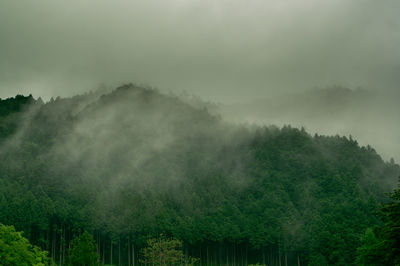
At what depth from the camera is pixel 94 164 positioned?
500 feet

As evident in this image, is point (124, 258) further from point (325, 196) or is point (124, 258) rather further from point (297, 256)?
point (325, 196)

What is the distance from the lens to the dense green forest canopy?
9481 cm

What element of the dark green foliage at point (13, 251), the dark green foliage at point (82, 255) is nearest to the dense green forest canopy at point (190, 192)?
the dark green foliage at point (82, 255)

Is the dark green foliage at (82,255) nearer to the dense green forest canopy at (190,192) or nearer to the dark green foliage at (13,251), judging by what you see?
the dark green foliage at (13,251)

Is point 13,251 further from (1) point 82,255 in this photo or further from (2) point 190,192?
(2) point 190,192

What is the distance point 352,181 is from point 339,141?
167 feet

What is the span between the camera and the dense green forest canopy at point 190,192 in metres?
94.8

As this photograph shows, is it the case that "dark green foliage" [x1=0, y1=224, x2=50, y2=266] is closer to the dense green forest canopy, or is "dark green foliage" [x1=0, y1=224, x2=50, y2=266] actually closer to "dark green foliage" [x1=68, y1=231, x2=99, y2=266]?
"dark green foliage" [x1=68, y1=231, x2=99, y2=266]

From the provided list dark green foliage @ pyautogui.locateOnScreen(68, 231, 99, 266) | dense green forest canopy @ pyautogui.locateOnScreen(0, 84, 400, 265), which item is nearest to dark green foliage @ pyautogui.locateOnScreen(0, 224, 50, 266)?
dark green foliage @ pyautogui.locateOnScreen(68, 231, 99, 266)

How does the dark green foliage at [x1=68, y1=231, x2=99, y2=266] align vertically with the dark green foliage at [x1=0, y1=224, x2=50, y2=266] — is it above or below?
below

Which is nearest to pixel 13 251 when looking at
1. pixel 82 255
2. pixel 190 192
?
pixel 82 255

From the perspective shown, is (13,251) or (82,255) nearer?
(13,251)

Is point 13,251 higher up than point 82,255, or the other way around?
point 13,251

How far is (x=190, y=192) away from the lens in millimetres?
132375
